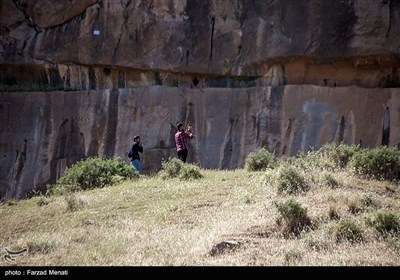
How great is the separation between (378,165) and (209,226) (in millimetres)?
4947

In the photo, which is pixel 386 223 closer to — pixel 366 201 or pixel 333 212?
pixel 333 212

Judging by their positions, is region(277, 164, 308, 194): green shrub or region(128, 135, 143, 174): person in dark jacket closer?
region(277, 164, 308, 194): green shrub

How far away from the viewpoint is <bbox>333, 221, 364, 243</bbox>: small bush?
28.7 ft

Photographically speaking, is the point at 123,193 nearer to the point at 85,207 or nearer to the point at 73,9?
the point at 85,207

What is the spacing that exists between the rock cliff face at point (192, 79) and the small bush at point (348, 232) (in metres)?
16.7

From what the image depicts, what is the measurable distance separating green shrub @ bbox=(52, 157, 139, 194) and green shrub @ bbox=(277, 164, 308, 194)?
18.7 feet

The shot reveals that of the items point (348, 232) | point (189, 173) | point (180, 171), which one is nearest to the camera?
point (348, 232)

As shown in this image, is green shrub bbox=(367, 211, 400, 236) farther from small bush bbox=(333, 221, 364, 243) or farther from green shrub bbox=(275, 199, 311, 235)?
green shrub bbox=(275, 199, 311, 235)

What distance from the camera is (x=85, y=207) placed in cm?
1271

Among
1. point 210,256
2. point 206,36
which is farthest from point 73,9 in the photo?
point 210,256

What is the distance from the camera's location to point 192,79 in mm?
29562

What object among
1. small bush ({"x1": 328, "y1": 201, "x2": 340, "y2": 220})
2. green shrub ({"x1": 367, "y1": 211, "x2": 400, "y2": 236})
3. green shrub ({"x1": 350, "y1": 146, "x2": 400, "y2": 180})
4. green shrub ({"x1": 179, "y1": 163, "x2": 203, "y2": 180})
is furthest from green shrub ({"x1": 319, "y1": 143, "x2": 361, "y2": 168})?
green shrub ({"x1": 367, "y1": 211, "x2": 400, "y2": 236})

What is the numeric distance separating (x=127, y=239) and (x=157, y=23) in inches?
838

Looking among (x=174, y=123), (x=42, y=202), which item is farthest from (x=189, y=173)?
(x=174, y=123)
